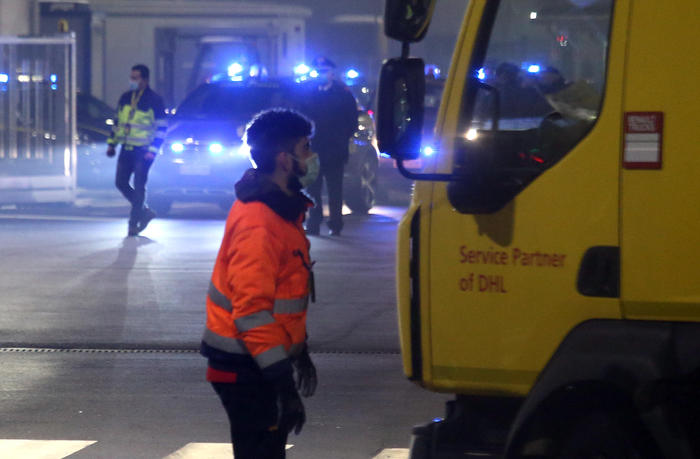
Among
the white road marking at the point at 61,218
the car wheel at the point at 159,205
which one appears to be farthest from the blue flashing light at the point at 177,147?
the white road marking at the point at 61,218

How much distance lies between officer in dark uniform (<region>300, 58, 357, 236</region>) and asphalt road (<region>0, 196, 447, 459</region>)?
58cm

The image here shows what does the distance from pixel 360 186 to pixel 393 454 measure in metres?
12.3

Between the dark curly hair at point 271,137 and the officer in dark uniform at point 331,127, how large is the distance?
1094 centimetres

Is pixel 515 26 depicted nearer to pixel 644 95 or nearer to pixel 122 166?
pixel 644 95

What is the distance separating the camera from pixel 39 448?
681 centimetres

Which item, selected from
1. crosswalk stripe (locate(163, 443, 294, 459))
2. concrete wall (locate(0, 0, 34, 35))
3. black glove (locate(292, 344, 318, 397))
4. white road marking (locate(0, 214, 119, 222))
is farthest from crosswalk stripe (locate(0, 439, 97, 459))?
concrete wall (locate(0, 0, 34, 35))

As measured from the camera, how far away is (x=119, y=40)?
3366cm

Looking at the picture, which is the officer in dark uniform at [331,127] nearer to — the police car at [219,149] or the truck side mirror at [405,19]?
the police car at [219,149]

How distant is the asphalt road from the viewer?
23.2 feet

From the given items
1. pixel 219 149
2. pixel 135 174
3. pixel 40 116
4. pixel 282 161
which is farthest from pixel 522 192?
pixel 40 116

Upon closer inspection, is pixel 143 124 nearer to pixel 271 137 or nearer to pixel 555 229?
pixel 271 137

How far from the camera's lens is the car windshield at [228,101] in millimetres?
18281

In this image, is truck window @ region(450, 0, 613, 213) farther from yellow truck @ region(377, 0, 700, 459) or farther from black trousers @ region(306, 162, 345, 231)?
black trousers @ region(306, 162, 345, 231)

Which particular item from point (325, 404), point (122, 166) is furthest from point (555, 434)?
point (122, 166)
